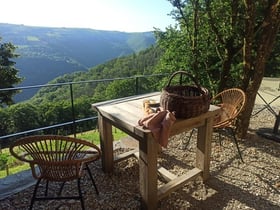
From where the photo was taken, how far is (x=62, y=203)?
2.05 m

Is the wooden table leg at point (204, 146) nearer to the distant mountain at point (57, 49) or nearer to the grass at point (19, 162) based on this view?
the grass at point (19, 162)

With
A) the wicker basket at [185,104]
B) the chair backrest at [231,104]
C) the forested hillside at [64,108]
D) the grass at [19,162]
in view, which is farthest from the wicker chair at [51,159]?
the grass at [19,162]

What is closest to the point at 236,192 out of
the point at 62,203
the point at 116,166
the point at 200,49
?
the point at 116,166

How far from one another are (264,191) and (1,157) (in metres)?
11.4

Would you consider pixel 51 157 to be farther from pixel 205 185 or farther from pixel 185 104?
pixel 205 185

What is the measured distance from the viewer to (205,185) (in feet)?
7.64

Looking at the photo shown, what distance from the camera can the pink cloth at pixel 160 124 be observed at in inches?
67.4

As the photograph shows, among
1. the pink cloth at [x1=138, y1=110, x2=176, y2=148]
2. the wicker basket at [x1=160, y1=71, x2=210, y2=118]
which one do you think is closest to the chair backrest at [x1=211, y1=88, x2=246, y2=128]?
the wicker basket at [x1=160, y1=71, x2=210, y2=118]

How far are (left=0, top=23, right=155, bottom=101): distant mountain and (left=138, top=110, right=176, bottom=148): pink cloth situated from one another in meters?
36.8

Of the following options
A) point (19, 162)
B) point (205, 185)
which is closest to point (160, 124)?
point (205, 185)

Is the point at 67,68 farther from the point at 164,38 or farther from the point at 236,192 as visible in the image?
the point at 236,192

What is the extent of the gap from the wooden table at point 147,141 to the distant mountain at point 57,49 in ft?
118

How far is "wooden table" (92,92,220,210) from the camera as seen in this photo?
5.91 feet

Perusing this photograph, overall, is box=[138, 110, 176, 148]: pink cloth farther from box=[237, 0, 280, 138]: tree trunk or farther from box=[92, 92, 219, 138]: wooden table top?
box=[237, 0, 280, 138]: tree trunk
